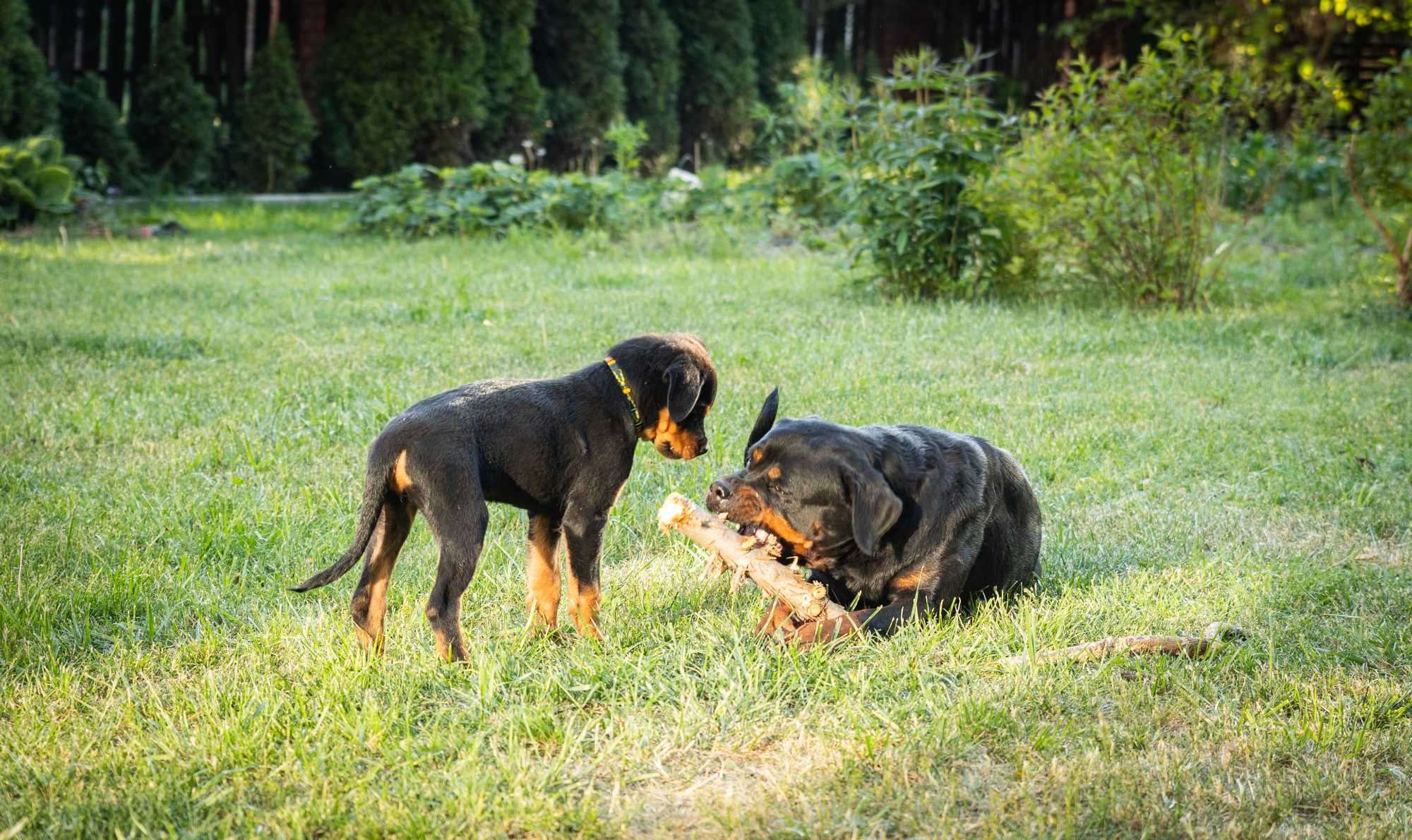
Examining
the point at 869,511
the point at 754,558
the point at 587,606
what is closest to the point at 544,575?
the point at 587,606

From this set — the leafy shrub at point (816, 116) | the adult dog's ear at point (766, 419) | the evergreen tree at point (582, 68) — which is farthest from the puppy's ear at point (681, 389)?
the evergreen tree at point (582, 68)

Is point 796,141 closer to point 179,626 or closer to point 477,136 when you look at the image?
point 477,136

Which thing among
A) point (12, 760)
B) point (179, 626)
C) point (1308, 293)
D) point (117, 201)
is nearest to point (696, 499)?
point (179, 626)

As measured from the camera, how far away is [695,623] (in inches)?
150

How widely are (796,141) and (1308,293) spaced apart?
29.5ft

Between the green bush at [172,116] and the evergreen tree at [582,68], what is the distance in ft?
17.6

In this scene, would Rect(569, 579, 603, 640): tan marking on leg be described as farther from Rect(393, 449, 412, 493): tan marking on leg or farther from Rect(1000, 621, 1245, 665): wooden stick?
Rect(1000, 621, 1245, 665): wooden stick

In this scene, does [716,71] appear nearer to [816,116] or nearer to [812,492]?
[816,116]

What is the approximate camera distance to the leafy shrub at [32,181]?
12.2 meters

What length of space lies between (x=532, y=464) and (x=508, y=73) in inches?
610

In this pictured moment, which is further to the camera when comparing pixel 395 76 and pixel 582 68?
pixel 582 68

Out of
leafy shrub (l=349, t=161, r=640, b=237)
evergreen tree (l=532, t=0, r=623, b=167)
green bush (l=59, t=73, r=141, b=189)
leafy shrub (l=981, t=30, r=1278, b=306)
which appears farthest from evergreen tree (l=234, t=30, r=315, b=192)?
leafy shrub (l=981, t=30, r=1278, b=306)

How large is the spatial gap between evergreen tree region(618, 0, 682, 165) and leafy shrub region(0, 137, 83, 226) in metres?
10.3

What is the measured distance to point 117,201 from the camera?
48.3ft
